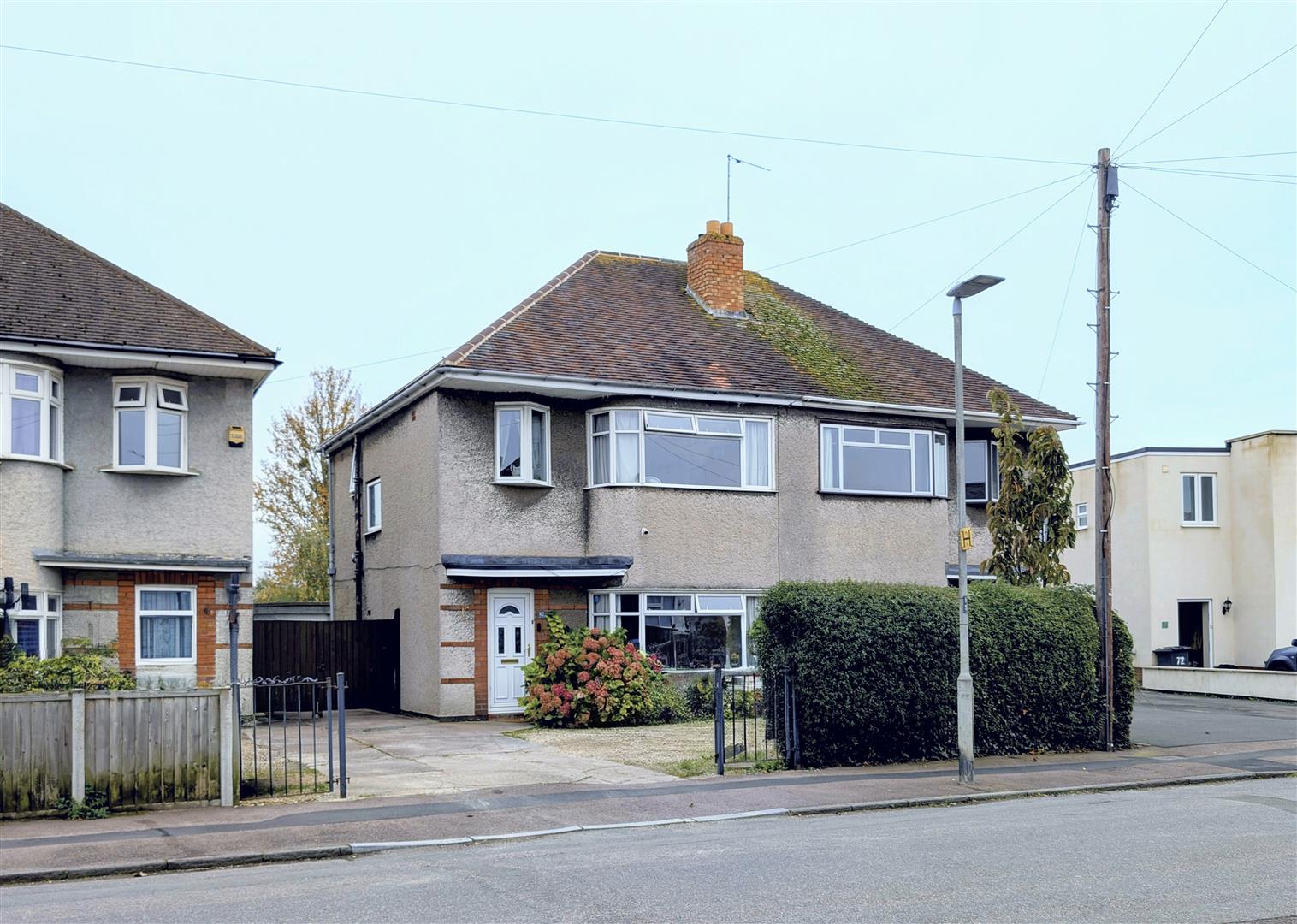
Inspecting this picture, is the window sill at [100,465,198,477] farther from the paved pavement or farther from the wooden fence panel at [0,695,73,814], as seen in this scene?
the wooden fence panel at [0,695,73,814]

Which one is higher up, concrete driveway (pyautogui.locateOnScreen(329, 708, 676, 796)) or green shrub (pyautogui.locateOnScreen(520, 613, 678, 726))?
green shrub (pyautogui.locateOnScreen(520, 613, 678, 726))

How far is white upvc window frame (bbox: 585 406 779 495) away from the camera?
23.0 m

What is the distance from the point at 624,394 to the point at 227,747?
1136 centimetres

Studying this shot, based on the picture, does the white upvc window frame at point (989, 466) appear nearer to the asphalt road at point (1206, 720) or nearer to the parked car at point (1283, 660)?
the asphalt road at point (1206, 720)

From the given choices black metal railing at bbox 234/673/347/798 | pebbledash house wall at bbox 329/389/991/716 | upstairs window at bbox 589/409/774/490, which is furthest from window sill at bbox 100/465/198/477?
upstairs window at bbox 589/409/774/490

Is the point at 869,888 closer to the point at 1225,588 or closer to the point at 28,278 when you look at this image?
the point at 28,278

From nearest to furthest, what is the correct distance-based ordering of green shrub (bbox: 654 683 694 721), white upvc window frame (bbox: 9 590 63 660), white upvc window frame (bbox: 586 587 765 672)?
white upvc window frame (bbox: 9 590 63 660), green shrub (bbox: 654 683 694 721), white upvc window frame (bbox: 586 587 765 672)

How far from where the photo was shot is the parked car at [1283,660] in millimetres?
31234

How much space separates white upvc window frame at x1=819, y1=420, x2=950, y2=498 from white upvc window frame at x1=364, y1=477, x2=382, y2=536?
28.7ft

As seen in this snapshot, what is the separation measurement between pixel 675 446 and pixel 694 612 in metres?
2.99

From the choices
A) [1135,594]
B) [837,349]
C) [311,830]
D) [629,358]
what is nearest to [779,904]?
[311,830]

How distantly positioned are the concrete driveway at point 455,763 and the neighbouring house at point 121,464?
3278mm

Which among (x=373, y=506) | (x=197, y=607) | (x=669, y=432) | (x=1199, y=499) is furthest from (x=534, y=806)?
(x=1199, y=499)

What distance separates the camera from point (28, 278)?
1986cm
